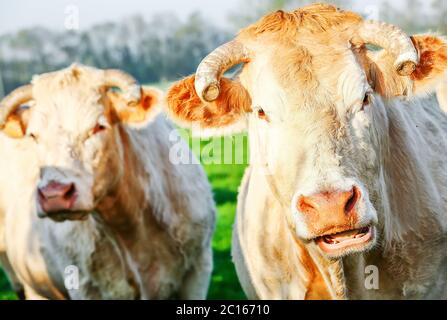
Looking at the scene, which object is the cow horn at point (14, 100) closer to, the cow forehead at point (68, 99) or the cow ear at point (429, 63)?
the cow forehead at point (68, 99)

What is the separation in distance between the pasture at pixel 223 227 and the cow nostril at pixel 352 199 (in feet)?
4.19

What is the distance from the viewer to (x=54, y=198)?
5.54 meters

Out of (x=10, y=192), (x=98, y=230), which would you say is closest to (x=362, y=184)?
(x=98, y=230)

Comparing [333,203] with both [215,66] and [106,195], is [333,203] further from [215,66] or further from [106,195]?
[106,195]

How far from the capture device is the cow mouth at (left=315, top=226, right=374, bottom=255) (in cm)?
379

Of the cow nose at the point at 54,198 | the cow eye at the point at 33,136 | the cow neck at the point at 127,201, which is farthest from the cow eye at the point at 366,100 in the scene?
the cow eye at the point at 33,136

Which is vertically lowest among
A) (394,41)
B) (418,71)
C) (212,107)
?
(212,107)

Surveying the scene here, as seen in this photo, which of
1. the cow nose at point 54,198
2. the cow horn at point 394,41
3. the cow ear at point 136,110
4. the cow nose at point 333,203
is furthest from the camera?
the cow ear at point 136,110

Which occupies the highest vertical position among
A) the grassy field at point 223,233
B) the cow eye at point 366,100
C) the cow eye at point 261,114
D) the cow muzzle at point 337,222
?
the cow eye at point 366,100

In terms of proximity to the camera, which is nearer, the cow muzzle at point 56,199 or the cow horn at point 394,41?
the cow horn at point 394,41

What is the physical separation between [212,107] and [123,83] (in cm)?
182

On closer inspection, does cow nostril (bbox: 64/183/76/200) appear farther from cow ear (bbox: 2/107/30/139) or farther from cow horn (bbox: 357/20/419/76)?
cow horn (bbox: 357/20/419/76)

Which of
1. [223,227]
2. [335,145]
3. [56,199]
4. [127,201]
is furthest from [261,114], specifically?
[223,227]

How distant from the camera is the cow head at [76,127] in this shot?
5.63 metres
